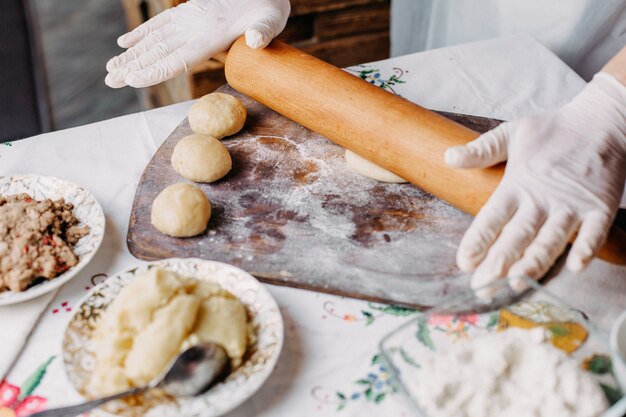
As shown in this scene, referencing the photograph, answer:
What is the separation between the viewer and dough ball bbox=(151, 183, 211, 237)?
Answer: 1.28 m

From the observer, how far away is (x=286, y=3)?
1833 millimetres

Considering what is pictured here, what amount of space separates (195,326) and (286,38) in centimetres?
236

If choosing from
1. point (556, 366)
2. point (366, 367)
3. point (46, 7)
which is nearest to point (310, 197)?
point (366, 367)

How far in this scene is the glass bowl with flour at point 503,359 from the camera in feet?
2.88

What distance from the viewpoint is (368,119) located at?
4.66 feet

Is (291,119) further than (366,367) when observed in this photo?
Yes

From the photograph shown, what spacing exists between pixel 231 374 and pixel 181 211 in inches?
16.3

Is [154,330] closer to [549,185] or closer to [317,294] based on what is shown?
[317,294]

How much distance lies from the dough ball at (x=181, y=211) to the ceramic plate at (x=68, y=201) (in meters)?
0.13

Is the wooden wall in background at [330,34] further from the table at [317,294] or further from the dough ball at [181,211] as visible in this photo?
the dough ball at [181,211]

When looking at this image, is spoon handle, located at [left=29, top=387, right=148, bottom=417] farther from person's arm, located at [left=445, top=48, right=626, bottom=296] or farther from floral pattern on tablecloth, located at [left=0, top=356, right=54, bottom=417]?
person's arm, located at [left=445, top=48, right=626, bottom=296]

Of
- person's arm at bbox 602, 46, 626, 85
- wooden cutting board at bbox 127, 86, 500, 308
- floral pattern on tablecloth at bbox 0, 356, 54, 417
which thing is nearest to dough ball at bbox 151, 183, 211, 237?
wooden cutting board at bbox 127, 86, 500, 308

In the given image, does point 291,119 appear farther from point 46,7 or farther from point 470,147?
point 46,7

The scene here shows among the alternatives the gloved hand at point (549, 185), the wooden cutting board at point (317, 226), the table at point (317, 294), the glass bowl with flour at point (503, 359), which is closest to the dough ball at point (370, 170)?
the wooden cutting board at point (317, 226)
